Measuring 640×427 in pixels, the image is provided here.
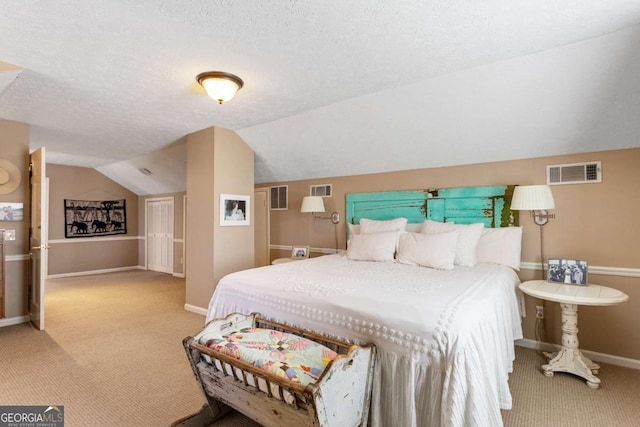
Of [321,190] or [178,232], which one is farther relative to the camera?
[178,232]

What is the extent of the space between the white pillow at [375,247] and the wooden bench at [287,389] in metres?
1.58

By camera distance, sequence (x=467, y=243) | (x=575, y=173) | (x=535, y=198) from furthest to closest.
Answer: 1. (x=467, y=243)
2. (x=575, y=173)
3. (x=535, y=198)

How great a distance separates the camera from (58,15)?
184 centimetres

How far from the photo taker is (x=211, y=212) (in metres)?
3.97

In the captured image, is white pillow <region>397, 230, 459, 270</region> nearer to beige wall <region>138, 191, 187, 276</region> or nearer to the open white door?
the open white door

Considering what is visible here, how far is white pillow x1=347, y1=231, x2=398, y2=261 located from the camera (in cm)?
330

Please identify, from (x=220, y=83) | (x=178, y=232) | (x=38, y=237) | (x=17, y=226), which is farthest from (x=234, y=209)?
(x=178, y=232)

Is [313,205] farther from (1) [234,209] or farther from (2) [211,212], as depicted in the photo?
(2) [211,212]

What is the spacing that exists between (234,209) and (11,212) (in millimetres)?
2553

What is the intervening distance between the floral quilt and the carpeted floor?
0.59 meters

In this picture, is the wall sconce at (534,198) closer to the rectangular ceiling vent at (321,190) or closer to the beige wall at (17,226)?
the rectangular ceiling vent at (321,190)

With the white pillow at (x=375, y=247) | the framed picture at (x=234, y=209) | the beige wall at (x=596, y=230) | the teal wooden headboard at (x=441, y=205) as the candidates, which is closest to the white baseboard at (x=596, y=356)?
the beige wall at (x=596, y=230)

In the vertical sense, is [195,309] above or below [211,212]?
below

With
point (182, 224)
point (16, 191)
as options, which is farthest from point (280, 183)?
point (16, 191)
